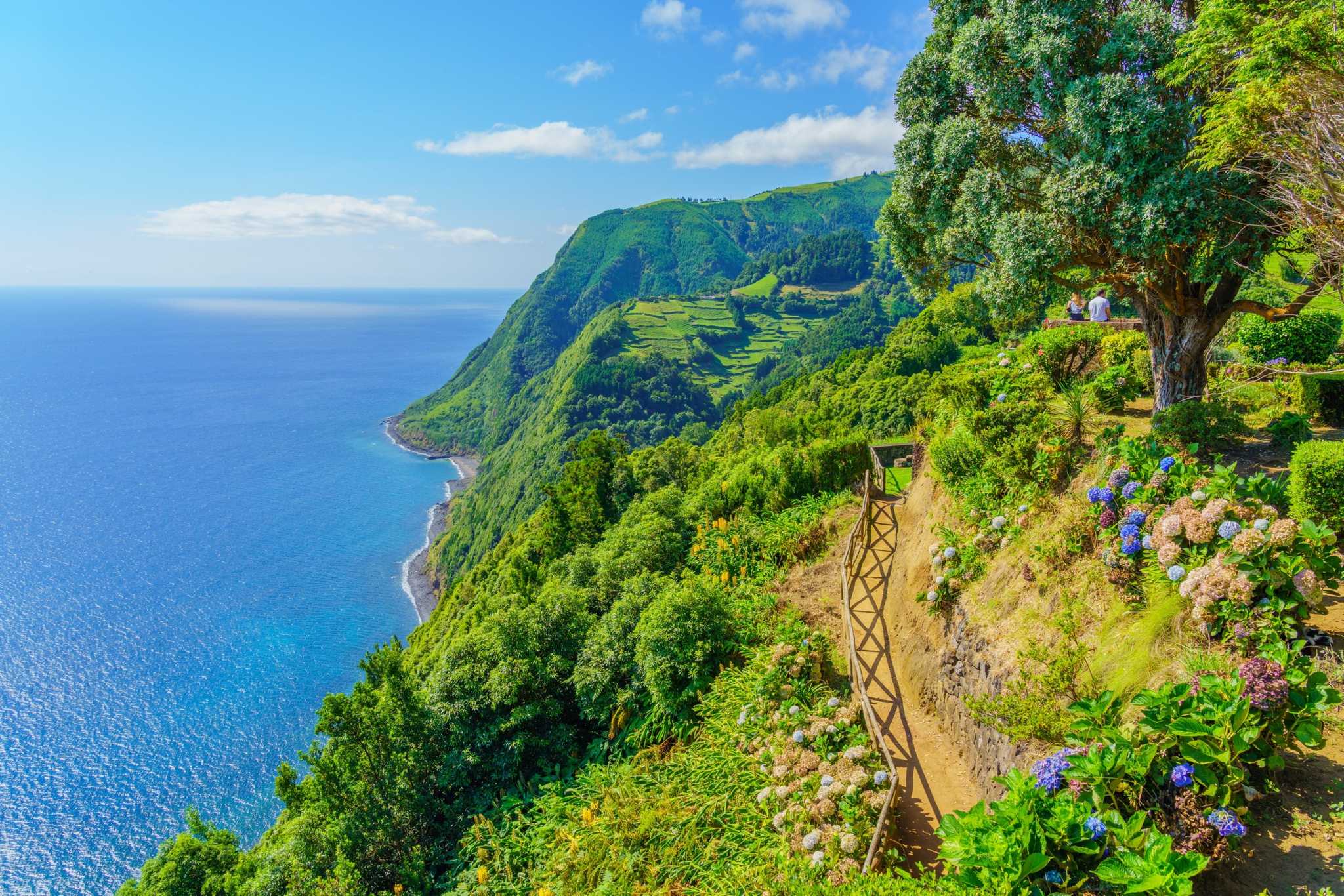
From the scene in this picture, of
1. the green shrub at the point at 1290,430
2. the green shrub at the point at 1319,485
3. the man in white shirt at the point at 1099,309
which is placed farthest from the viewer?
the man in white shirt at the point at 1099,309

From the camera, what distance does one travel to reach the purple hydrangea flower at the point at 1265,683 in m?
6.28

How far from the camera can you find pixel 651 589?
688 inches

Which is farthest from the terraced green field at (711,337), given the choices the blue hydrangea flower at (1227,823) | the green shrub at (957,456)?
the blue hydrangea flower at (1227,823)

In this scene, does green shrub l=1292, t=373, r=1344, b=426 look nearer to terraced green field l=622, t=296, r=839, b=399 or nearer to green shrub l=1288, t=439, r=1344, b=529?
green shrub l=1288, t=439, r=1344, b=529

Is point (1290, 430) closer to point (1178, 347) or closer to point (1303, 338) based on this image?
point (1178, 347)

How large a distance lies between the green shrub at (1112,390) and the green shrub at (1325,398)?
2.67 m

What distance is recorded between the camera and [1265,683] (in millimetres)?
6336

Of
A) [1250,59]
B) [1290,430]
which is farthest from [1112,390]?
[1250,59]

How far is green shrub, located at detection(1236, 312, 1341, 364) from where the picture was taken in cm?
1396

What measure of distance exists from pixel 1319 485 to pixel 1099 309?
11.0 m

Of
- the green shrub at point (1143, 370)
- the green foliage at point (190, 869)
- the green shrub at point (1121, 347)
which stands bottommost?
the green foliage at point (190, 869)

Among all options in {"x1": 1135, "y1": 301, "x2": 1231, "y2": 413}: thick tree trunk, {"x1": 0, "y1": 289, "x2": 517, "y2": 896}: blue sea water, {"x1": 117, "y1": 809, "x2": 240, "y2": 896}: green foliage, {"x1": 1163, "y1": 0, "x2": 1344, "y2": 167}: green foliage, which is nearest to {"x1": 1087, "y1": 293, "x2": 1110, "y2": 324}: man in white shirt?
{"x1": 1135, "y1": 301, "x2": 1231, "y2": 413}: thick tree trunk

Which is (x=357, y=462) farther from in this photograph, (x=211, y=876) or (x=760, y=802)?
(x=760, y=802)

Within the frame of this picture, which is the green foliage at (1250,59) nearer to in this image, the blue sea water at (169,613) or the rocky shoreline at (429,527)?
the blue sea water at (169,613)
